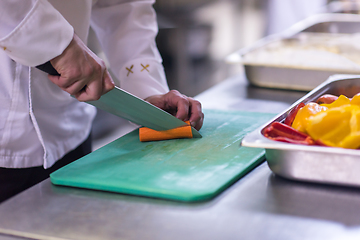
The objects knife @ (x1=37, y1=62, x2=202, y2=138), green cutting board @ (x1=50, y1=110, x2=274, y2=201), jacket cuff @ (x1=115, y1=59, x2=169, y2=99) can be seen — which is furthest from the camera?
jacket cuff @ (x1=115, y1=59, x2=169, y2=99)

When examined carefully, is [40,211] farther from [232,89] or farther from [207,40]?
[207,40]

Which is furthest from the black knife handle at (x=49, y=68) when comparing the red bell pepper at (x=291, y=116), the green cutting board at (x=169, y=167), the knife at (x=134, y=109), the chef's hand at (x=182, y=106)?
the red bell pepper at (x=291, y=116)

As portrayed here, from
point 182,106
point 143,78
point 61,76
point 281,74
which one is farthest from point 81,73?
point 281,74

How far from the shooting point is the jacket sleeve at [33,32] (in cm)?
71

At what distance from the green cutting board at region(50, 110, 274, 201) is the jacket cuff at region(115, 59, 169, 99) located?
0.19m

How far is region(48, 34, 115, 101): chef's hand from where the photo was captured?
0.71 meters

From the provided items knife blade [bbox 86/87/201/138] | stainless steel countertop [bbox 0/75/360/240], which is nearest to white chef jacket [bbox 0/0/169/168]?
knife blade [bbox 86/87/201/138]

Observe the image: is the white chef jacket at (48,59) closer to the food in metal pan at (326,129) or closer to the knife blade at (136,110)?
the knife blade at (136,110)

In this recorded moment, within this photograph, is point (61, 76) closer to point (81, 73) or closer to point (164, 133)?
point (81, 73)

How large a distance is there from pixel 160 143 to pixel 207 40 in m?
3.96

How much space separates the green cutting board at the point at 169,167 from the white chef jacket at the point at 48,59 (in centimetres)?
22

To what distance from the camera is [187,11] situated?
455 cm

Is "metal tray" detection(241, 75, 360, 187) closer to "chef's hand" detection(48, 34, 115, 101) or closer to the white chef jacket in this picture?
"chef's hand" detection(48, 34, 115, 101)

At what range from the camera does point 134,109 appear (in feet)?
2.72
